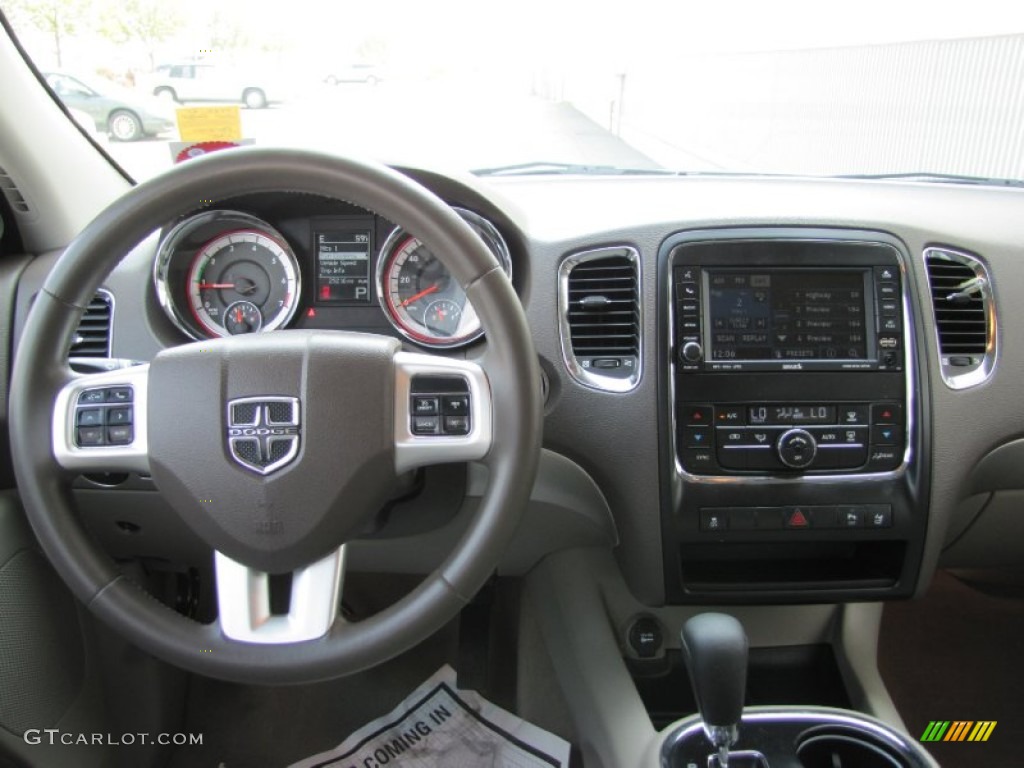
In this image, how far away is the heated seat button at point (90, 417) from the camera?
3.17 ft

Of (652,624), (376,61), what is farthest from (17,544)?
(652,624)

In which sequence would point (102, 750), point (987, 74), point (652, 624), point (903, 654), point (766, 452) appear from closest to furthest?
point (766, 452)
point (102, 750)
point (652, 624)
point (903, 654)
point (987, 74)

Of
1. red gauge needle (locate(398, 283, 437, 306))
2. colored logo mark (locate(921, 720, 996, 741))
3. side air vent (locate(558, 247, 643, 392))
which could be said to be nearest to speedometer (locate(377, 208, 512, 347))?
red gauge needle (locate(398, 283, 437, 306))

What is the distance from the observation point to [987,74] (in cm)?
260

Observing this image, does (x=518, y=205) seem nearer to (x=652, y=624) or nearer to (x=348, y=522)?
(x=348, y=522)

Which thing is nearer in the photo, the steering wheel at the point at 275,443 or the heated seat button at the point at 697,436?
the steering wheel at the point at 275,443

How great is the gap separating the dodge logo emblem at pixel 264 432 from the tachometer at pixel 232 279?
386 mm

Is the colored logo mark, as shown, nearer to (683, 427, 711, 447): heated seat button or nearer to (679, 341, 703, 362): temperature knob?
(683, 427, 711, 447): heated seat button

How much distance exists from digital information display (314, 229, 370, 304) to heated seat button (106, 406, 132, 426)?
0.42m

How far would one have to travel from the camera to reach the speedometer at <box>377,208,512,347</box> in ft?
4.13

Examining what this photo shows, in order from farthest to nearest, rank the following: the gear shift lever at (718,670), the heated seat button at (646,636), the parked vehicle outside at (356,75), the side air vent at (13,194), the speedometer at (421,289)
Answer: the heated seat button at (646,636) → the parked vehicle outside at (356,75) → the side air vent at (13,194) → the speedometer at (421,289) → the gear shift lever at (718,670)

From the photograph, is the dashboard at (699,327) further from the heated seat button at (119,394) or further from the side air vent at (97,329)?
the heated seat button at (119,394)

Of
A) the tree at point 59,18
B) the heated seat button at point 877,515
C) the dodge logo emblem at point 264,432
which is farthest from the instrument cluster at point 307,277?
the heated seat button at point 877,515

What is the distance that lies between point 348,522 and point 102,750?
974mm
